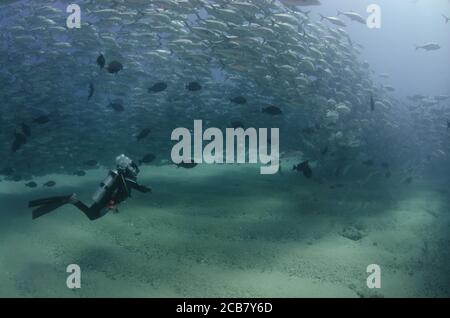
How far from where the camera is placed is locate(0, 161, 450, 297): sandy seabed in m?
6.36

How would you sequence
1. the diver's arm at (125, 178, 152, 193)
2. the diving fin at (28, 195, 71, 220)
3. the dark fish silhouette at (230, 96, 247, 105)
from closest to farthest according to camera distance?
the diver's arm at (125, 178, 152, 193), the diving fin at (28, 195, 71, 220), the dark fish silhouette at (230, 96, 247, 105)

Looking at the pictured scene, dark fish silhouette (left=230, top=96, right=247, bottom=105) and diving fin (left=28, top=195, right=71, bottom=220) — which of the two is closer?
diving fin (left=28, top=195, right=71, bottom=220)

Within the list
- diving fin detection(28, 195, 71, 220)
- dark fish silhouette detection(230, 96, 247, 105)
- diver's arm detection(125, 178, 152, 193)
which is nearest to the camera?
diver's arm detection(125, 178, 152, 193)

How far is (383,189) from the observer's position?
1285cm

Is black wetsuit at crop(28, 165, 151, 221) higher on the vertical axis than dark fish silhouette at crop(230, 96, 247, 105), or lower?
lower

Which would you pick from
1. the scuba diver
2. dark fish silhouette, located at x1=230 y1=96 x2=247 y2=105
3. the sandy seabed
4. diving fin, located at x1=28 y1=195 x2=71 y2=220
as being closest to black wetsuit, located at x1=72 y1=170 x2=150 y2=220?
the scuba diver

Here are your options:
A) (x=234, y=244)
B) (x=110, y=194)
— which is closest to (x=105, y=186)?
(x=110, y=194)

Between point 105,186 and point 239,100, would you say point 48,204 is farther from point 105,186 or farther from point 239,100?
point 239,100

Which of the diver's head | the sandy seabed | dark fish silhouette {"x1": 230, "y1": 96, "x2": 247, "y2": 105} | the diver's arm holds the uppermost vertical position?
dark fish silhouette {"x1": 230, "y1": 96, "x2": 247, "y2": 105}

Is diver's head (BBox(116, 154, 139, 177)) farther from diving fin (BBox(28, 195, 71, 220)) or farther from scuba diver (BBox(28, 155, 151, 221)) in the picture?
diving fin (BBox(28, 195, 71, 220))

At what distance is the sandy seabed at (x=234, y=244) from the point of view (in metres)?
6.36

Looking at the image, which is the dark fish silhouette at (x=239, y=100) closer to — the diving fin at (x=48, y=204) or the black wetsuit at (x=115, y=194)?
the black wetsuit at (x=115, y=194)
